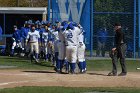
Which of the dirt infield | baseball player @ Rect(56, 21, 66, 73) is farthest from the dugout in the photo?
the dirt infield

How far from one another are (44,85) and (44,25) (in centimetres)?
995

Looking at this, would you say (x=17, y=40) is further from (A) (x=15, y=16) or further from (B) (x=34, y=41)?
(A) (x=15, y=16)

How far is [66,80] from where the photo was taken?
15516 millimetres

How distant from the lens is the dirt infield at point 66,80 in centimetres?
1458

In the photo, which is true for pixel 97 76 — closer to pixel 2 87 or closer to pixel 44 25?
pixel 2 87

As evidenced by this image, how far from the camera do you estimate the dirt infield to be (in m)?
14.6

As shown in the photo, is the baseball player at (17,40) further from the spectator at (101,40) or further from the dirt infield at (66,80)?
the dirt infield at (66,80)

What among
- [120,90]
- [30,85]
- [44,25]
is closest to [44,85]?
[30,85]

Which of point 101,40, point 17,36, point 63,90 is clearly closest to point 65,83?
point 63,90

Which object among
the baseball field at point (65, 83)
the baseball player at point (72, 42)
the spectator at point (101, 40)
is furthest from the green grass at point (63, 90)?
the spectator at point (101, 40)

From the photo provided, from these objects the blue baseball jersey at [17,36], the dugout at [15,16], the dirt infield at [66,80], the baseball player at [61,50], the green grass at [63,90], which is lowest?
the green grass at [63,90]

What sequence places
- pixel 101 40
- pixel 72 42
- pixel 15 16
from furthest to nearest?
pixel 15 16 < pixel 101 40 < pixel 72 42

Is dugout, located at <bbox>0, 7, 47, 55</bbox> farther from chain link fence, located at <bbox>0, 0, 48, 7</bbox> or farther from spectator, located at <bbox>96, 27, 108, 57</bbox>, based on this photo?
chain link fence, located at <bbox>0, 0, 48, 7</bbox>

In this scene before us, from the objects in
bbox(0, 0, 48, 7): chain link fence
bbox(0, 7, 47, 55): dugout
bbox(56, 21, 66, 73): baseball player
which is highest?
bbox(0, 0, 48, 7): chain link fence
